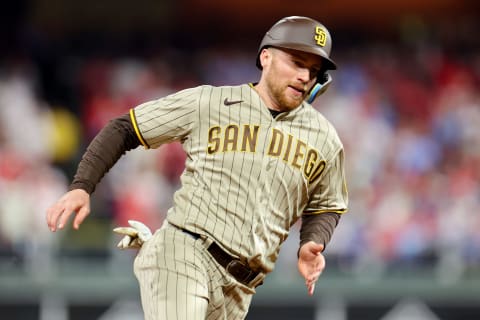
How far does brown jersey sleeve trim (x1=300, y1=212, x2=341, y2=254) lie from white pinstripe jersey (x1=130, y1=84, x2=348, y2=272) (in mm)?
91

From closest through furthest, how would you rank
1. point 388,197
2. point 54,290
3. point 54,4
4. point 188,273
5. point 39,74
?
point 188,273, point 54,290, point 388,197, point 39,74, point 54,4

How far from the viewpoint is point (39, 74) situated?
10.6 meters

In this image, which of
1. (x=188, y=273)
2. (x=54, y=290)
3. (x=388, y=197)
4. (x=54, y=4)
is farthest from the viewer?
(x=54, y=4)

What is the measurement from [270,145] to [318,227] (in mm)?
405

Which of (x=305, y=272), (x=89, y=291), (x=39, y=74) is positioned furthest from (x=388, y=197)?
(x=305, y=272)

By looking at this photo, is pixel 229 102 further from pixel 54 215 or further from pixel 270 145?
pixel 54 215

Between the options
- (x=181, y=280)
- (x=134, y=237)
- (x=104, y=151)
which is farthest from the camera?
(x=134, y=237)

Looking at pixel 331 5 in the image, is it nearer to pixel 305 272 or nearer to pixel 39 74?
pixel 39 74

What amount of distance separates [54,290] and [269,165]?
4.02 metres

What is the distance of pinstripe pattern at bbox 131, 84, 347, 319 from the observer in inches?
139

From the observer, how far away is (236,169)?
11.7ft

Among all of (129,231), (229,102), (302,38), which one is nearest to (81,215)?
(129,231)

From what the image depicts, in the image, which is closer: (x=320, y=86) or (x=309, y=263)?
(x=309, y=263)

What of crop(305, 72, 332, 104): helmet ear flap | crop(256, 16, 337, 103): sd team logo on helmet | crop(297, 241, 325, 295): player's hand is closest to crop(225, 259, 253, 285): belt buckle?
crop(297, 241, 325, 295): player's hand
